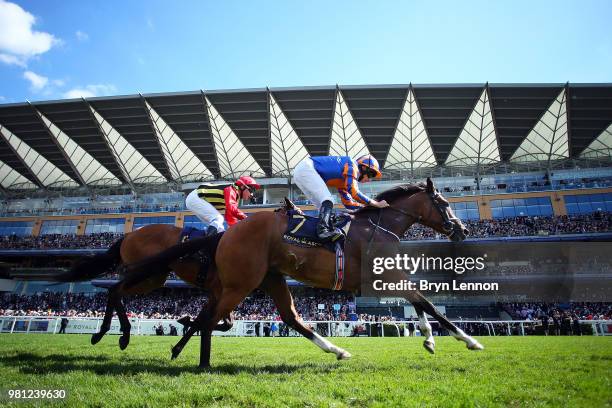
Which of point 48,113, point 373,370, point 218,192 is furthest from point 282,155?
point 373,370

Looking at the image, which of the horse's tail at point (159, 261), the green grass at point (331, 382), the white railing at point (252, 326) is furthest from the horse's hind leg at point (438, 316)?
the white railing at point (252, 326)

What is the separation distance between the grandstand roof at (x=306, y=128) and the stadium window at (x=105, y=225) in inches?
237

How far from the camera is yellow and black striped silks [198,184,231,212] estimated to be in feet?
22.1

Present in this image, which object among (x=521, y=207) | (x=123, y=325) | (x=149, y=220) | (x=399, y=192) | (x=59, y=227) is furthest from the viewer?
(x=59, y=227)

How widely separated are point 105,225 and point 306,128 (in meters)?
28.3

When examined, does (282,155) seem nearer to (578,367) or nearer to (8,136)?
(8,136)

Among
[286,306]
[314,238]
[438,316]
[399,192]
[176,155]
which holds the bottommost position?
[438,316]

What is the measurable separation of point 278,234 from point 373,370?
207cm

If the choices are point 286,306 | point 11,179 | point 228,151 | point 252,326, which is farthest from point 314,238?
point 11,179

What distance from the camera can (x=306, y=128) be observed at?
36438 millimetres

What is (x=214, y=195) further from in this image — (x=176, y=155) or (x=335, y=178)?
(x=176, y=155)

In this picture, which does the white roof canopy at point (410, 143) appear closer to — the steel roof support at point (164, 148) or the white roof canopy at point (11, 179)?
the steel roof support at point (164, 148)

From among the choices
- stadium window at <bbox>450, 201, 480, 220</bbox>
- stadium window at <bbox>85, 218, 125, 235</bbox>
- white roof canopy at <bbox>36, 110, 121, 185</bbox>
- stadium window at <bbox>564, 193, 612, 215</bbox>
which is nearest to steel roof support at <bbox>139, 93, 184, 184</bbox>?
white roof canopy at <bbox>36, 110, 121, 185</bbox>

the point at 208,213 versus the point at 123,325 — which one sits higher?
the point at 208,213
